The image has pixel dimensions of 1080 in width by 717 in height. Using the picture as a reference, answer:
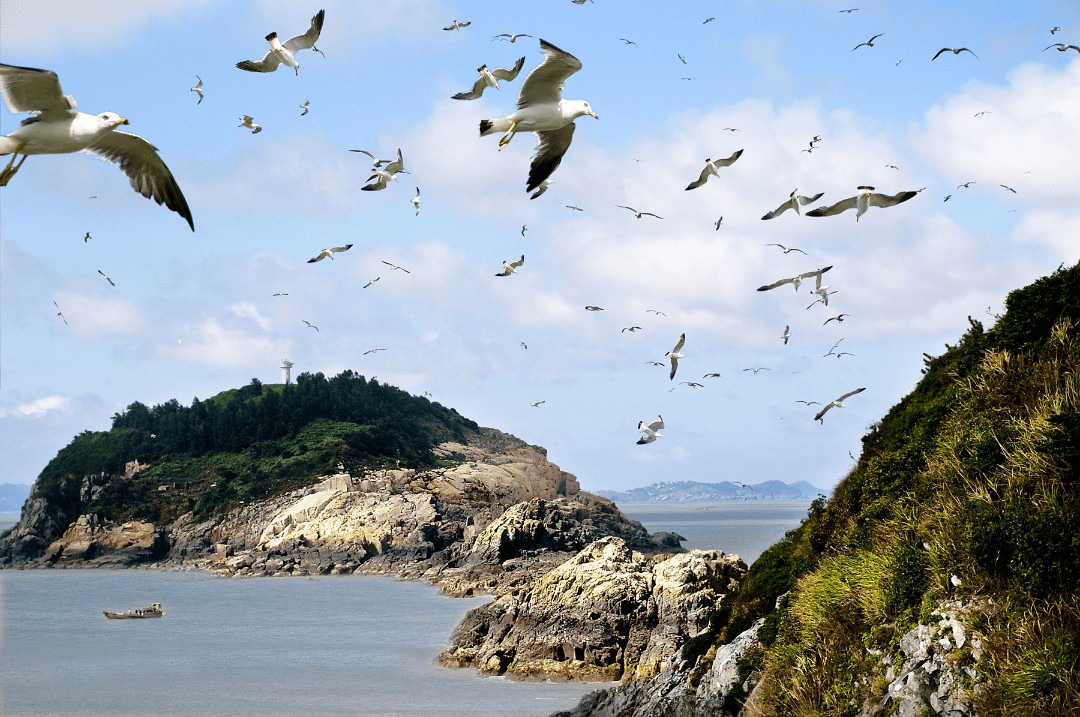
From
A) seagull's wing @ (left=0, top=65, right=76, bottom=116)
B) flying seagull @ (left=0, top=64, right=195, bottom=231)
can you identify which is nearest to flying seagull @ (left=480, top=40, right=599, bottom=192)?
flying seagull @ (left=0, top=64, right=195, bottom=231)

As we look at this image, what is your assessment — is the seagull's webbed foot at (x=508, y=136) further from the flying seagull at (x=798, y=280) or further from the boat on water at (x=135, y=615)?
the boat on water at (x=135, y=615)

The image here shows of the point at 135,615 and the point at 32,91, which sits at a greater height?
the point at 32,91

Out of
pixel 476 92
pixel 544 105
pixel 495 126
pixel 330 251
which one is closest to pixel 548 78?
pixel 544 105

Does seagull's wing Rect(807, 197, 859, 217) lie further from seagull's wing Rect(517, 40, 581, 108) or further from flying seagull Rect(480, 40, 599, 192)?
seagull's wing Rect(517, 40, 581, 108)

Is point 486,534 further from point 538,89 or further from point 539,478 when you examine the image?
point 538,89

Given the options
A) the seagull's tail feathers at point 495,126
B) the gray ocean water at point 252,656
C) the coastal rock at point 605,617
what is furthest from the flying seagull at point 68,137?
the coastal rock at point 605,617

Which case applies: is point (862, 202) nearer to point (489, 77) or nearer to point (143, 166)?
point (489, 77)
